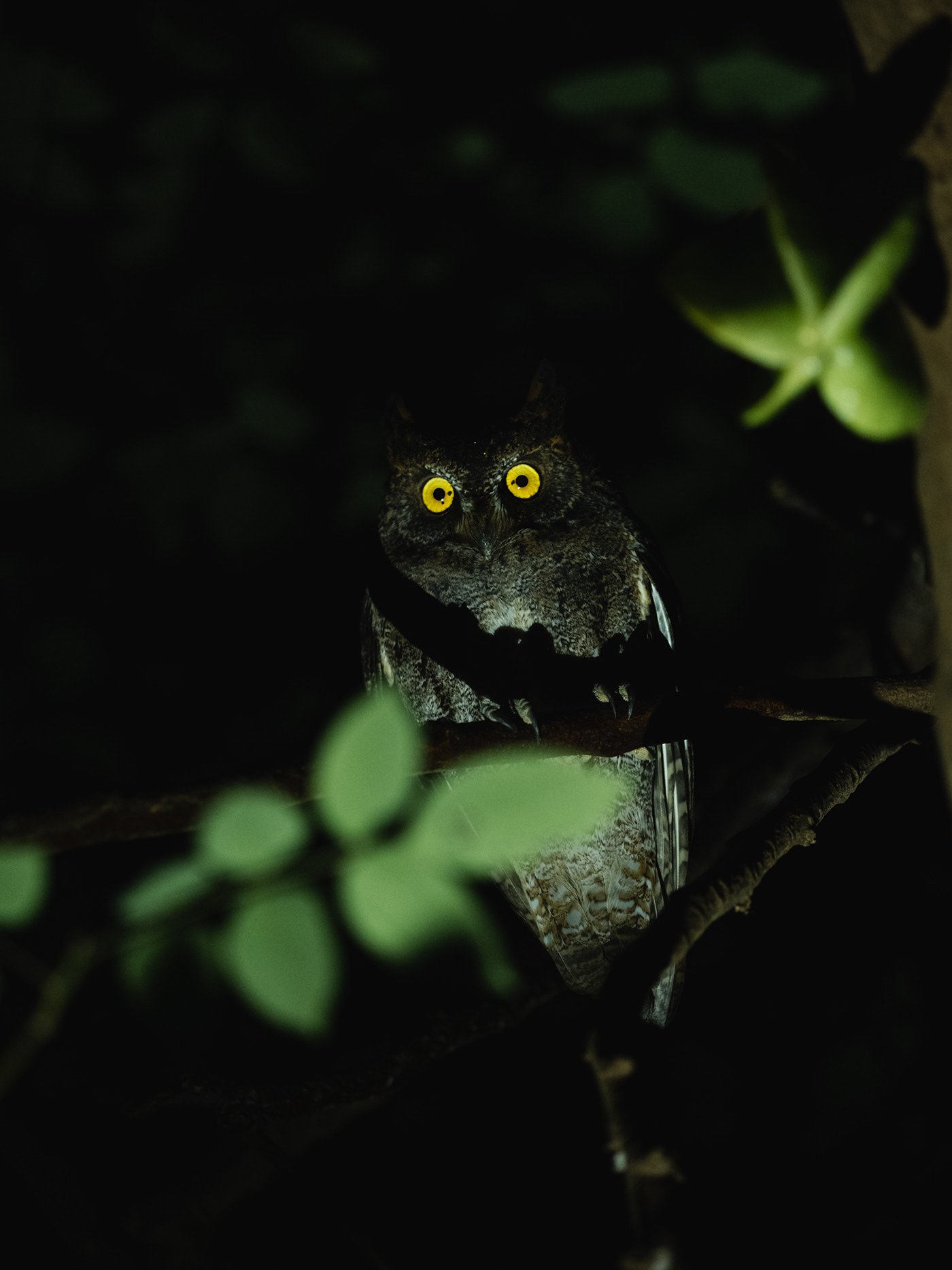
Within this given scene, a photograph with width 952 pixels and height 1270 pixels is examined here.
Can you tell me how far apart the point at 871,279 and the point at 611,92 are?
902mm

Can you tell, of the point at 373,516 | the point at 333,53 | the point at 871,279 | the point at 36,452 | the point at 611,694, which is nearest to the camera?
the point at 871,279

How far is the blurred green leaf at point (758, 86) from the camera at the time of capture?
114 cm

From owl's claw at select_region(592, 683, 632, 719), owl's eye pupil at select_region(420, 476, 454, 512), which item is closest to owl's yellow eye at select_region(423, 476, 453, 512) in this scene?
owl's eye pupil at select_region(420, 476, 454, 512)

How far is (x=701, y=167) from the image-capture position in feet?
4.12

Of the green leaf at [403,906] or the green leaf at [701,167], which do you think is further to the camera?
the green leaf at [701,167]

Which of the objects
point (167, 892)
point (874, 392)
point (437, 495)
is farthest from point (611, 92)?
point (167, 892)

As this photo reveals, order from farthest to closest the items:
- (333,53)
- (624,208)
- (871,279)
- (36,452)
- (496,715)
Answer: (496,715)
(36,452)
(333,53)
(624,208)
(871,279)

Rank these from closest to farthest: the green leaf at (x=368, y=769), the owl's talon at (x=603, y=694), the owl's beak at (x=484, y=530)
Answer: the green leaf at (x=368, y=769) → the owl's talon at (x=603, y=694) → the owl's beak at (x=484, y=530)

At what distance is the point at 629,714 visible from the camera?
1273mm

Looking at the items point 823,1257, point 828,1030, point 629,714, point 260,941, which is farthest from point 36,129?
point 823,1257

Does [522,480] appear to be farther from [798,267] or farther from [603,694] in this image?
[798,267]

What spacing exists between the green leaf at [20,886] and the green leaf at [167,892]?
0.08m

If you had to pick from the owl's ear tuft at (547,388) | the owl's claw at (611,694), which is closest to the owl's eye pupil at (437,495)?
the owl's ear tuft at (547,388)

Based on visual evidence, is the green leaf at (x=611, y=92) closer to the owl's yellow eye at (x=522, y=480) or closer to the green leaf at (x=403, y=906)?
the owl's yellow eye at (x=522, y=480)
